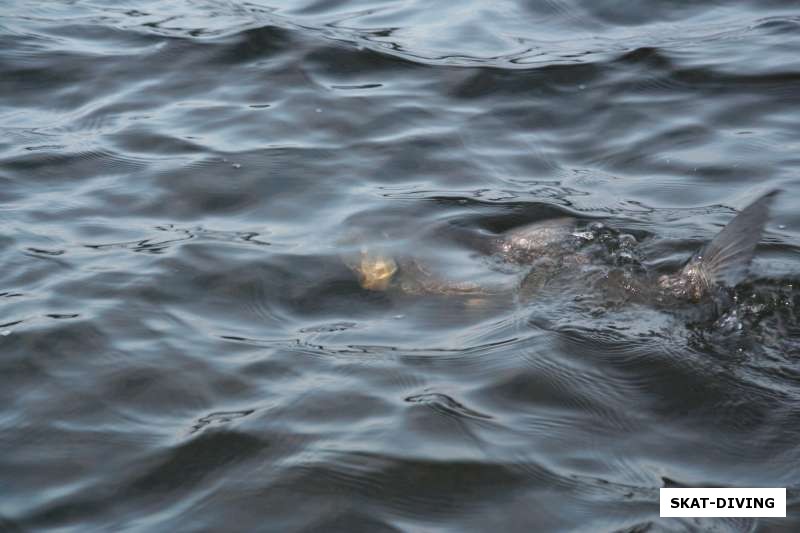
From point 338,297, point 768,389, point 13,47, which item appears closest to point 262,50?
point 13,47

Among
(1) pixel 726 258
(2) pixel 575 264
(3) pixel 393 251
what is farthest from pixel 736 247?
(3) pixel 393 251

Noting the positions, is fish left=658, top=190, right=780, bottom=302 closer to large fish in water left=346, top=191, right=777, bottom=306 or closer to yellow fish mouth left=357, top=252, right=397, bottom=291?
large fish in water left=346, top=191, right=777, bottom=306

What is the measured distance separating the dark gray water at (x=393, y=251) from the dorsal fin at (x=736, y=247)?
6.5 inches

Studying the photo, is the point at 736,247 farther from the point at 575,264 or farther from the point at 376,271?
the point at 376,271

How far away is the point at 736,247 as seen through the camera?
4469 millimetres

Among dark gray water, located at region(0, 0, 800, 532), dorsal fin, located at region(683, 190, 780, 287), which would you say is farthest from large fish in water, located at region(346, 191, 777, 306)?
dark gray water, located at region(0, 0, 800, 532)

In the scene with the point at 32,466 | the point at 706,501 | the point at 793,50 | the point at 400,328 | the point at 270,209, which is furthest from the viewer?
the point at 793,50

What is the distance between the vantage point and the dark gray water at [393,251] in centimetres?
353

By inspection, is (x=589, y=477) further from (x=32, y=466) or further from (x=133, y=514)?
(x=32, y=466)

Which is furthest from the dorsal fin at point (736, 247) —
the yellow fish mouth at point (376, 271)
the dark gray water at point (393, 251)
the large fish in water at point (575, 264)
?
the yellow fish mouth at point (376, 271)

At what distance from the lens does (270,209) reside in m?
5.60

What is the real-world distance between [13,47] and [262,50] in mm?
1754

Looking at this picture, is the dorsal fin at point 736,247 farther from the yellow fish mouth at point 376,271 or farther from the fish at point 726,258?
the yellow fish mouth at point 376,271

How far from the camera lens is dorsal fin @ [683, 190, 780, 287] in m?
4.39
